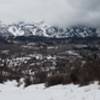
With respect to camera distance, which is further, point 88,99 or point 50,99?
point 50,99

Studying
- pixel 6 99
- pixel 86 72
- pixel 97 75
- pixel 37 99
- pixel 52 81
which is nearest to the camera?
pixel 37 99

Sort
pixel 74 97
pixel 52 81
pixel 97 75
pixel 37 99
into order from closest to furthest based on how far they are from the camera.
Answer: pixel 74 97 → pixel 37 99 → pixel 97 75 → pixel 52 81

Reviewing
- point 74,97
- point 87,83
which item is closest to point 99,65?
point 87,83

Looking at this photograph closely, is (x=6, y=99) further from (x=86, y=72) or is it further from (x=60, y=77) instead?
(x=60, y=77)

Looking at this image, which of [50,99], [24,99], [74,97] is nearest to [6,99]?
[24,99]

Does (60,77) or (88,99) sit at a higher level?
(88,99)

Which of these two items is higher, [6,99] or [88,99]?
[88,99]

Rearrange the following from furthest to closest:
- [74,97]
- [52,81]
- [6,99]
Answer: [52,81]
[6,99]
[74,97]

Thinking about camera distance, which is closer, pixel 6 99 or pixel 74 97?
pixel 74 97

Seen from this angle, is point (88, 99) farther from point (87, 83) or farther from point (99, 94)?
point (87, 83)
